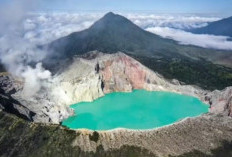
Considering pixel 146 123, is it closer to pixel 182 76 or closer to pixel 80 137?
pixel 80 137

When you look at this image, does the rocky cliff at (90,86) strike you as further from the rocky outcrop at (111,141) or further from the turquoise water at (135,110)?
the rocky outcrop at (111,141)

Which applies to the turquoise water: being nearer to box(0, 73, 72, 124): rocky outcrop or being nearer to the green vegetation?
box(0, 73, 72, 124): rocky outcrop

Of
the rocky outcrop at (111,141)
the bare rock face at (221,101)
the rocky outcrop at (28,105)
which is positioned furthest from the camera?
the bare rock face at (221,101)

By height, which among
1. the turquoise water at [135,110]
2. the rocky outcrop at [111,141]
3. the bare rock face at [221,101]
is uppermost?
the rocky outcrop at [111,141]

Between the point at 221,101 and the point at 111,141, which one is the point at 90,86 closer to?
the point at 221,101

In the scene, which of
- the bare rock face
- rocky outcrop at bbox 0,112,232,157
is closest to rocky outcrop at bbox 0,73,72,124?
rocky outcrop at bbox 0,112,232,157

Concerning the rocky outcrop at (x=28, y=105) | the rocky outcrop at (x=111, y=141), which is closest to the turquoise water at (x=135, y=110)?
the rocky outcrop at (x=28, y=105)

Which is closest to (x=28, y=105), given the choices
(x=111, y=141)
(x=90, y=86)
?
(x=90, y=86)
